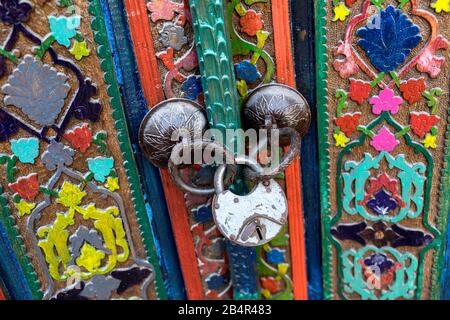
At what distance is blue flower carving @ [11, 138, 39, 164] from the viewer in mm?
695

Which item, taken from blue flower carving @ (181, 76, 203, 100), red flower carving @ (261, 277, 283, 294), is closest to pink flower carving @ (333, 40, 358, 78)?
blue flower carving @ (181, 76, 203, 100)

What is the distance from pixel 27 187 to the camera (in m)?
0.73

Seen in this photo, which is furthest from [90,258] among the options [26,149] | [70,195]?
[26,149]

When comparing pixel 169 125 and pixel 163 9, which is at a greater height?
pixel 163 9

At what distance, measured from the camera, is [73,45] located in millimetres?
649

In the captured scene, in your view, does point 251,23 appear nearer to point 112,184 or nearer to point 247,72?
point 247,72

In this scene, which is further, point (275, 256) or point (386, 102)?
point (275, 256)

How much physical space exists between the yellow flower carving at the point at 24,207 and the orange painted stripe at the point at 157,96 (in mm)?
219

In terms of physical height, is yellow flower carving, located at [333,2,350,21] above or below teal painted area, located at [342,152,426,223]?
above

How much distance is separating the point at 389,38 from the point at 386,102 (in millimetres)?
104

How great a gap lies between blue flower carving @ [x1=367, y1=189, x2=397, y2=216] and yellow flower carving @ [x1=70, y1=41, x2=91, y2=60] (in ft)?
1.77

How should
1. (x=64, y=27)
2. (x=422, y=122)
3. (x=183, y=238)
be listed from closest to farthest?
(x=64, y=27) → (x=422, y=122) → (x=183, y=238)

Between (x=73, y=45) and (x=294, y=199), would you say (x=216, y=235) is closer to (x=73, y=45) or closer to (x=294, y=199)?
(x=294, y=199)

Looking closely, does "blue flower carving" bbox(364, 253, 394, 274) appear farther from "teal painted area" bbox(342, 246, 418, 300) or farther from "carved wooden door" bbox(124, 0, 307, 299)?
"carved wooden door" bbox(124, 0, 307, 299)
